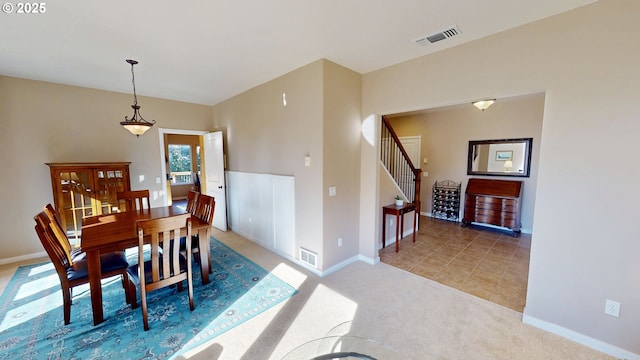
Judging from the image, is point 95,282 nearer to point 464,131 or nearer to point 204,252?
point 204,252

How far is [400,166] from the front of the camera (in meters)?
5.15

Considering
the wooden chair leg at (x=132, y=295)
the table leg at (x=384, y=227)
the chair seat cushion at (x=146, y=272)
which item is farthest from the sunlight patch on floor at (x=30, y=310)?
the table leg at (x=384, y=227)

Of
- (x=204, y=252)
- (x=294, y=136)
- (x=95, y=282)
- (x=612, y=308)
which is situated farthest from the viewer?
(x=294, y=136)

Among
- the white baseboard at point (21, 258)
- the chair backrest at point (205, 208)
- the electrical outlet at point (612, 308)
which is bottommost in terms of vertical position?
the white baseboard at point (21, 258)

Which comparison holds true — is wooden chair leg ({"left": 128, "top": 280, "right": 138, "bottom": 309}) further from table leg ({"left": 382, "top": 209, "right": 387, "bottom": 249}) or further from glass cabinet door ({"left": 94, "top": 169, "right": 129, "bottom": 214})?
table leg ({"left": 382, "top": 209, "right": 387, "bottom": 249})

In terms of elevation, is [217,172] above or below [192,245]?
above

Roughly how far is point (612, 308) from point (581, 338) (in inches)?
13.7

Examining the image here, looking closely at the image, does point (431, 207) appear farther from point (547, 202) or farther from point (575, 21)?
point (575, 21)

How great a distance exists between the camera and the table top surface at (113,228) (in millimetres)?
2162

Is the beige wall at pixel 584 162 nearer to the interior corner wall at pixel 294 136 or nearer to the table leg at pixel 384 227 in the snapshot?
the interior corner wall at pixel 294 136

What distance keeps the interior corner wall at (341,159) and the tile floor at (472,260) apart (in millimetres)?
807

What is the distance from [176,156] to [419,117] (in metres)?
8.13

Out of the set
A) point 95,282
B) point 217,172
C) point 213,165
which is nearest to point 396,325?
point 95,282

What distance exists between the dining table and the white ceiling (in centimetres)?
189
